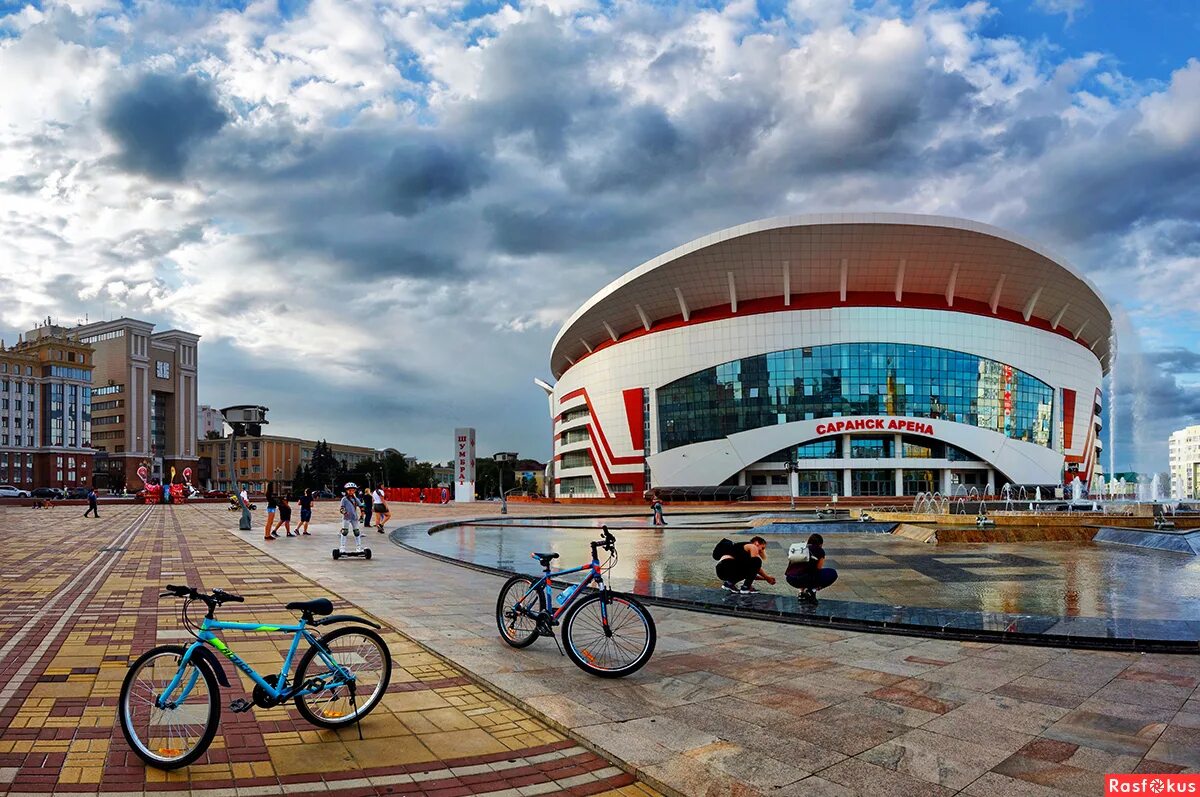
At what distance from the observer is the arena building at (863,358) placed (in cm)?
6850

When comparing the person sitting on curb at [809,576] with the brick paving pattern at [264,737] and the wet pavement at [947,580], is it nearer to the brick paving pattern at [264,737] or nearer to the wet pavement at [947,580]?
the wet pavement at [947,580]

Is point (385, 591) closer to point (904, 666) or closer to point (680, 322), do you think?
point (904, 666)

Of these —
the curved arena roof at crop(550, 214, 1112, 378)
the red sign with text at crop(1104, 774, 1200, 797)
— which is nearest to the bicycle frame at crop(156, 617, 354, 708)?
the red sign with text at crop(1104, 774, 1200, 797)

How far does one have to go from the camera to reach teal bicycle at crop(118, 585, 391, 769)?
5078 millimetres

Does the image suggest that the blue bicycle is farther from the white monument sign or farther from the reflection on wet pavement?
the white monument sign

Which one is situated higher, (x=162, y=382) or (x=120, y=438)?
(x=162, y=382)

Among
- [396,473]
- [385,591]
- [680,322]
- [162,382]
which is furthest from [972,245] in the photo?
[162,382]

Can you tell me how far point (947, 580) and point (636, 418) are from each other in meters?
65.4

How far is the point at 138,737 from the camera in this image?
508cm

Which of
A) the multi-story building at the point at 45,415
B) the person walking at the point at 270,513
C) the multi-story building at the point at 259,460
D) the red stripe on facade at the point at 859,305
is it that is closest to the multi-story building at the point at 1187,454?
the red stripe on facade at the point at 859,305

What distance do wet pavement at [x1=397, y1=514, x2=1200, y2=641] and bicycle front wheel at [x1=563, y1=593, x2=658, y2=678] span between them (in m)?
3.49

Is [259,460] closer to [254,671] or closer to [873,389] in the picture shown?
[873,389]

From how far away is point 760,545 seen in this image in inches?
480

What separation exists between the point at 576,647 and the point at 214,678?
3288 millimetres
